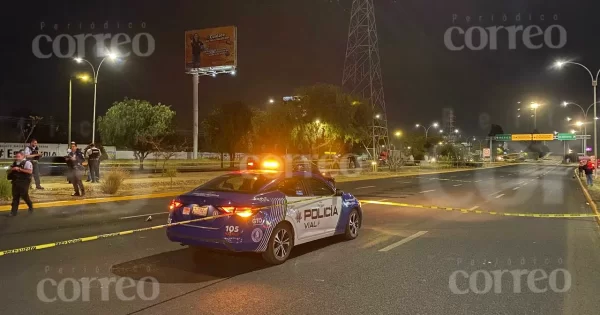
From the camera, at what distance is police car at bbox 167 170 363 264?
6961mm

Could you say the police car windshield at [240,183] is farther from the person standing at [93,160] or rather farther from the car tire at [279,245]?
the person standing at [93,160]

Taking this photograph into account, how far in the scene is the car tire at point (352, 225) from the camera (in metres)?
9.54

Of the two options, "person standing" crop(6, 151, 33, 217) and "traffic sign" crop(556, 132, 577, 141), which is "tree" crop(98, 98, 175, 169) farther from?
"traffic sign" crop(556, 132, 577, 141)

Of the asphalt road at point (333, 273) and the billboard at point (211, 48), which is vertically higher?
the billboard at point (211, 48)

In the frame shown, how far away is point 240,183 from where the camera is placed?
8.14 metres

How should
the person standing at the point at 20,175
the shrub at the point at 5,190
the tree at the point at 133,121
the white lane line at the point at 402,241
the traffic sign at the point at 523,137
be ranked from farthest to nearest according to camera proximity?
the traffic sign at the point at 523,137, the tree at the point at 133,121, the shrub at the point at 5,190, the person standing at the point at 20,175, the white lane line at the point at 402,241

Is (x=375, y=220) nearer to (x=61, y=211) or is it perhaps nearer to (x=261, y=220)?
(x=261, y=220)

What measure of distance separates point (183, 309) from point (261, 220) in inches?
84.4

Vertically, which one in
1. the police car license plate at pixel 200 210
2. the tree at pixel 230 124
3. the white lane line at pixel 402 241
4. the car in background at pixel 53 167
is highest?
the tree at pixel 230 124

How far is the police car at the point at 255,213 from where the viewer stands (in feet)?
22.8

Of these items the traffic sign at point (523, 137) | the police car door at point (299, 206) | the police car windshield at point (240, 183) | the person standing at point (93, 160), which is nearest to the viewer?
the police car windshield at point (240, 183)

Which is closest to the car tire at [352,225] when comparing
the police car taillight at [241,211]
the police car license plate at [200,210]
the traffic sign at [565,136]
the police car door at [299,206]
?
the police car door at [299,206]

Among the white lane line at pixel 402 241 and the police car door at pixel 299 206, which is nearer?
the police car door at pixel 299 206

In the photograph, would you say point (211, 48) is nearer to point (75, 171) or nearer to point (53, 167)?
point (53, 167)
